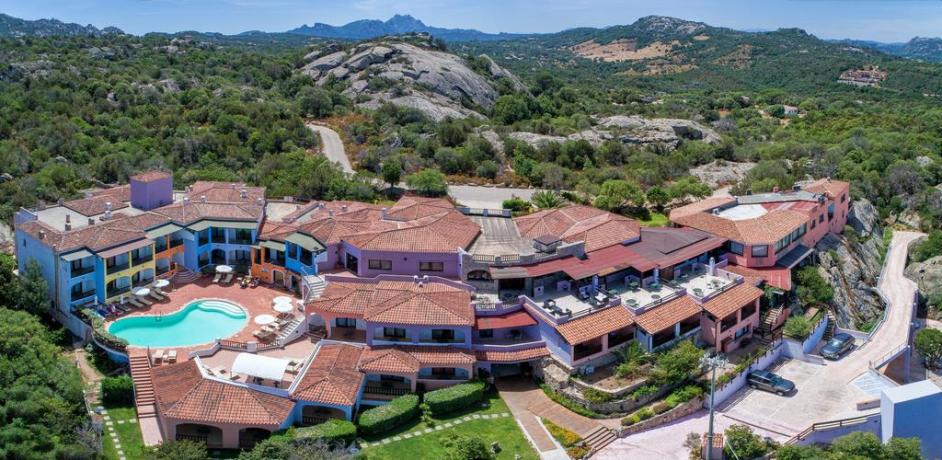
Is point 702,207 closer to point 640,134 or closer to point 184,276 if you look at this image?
point 184,276

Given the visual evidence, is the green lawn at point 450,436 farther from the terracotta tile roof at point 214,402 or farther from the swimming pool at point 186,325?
the swimming pool at point 186,325

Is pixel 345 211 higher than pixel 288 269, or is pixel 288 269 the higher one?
pixel 345 211

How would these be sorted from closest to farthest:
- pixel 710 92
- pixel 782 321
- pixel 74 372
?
pixel 74 372, pixel 782 321, pixel 710 92

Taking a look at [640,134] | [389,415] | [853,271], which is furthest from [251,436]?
[640,134]

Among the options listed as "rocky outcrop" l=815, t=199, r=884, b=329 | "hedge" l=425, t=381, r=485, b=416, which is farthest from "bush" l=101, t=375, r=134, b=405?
"rocky outcrop" l=815, t=199, r=884, b=329

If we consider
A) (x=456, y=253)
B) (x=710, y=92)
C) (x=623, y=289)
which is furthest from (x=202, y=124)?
(x=710, y=92)

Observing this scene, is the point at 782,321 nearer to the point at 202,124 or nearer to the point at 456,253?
the point at 456,253
